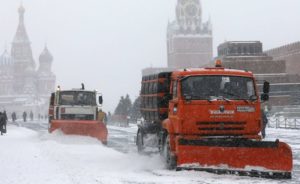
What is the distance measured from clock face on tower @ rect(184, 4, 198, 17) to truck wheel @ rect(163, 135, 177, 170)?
176 meters

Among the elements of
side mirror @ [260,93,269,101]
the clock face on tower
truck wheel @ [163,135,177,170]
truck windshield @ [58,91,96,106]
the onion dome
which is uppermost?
the clock face on tower

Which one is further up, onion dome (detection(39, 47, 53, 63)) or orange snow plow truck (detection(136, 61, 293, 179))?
onion dome (detection(39, 47, 53, 63))

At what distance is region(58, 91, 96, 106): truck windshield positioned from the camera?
86.0 ft

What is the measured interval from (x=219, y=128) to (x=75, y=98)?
13.8 m

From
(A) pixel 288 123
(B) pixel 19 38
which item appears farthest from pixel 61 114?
(B) pixel 19 38

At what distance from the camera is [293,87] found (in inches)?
4136

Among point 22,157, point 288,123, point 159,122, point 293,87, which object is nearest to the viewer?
point 159,122

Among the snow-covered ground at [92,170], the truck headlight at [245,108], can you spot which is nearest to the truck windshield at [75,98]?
the snow-covered ground at [92,170]

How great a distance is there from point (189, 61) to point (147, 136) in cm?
17643

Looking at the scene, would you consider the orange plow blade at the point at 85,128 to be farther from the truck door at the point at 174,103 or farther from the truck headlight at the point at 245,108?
the truck headlight at the point at 245,108

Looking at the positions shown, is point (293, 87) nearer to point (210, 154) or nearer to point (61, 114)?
point (61, 114)

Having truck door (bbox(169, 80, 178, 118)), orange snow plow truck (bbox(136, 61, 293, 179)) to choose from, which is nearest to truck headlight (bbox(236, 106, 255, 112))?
orange snow plow truck (bbox(136, 61, 293, 179))

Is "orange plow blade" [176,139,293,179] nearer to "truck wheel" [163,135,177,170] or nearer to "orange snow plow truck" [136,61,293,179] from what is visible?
"orange snow plow truck" [136,61,293,179]

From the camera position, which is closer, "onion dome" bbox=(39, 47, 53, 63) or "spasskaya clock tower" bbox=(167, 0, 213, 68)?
"spasskaya clock tower" bbox=(167, 0, 213, 68)
